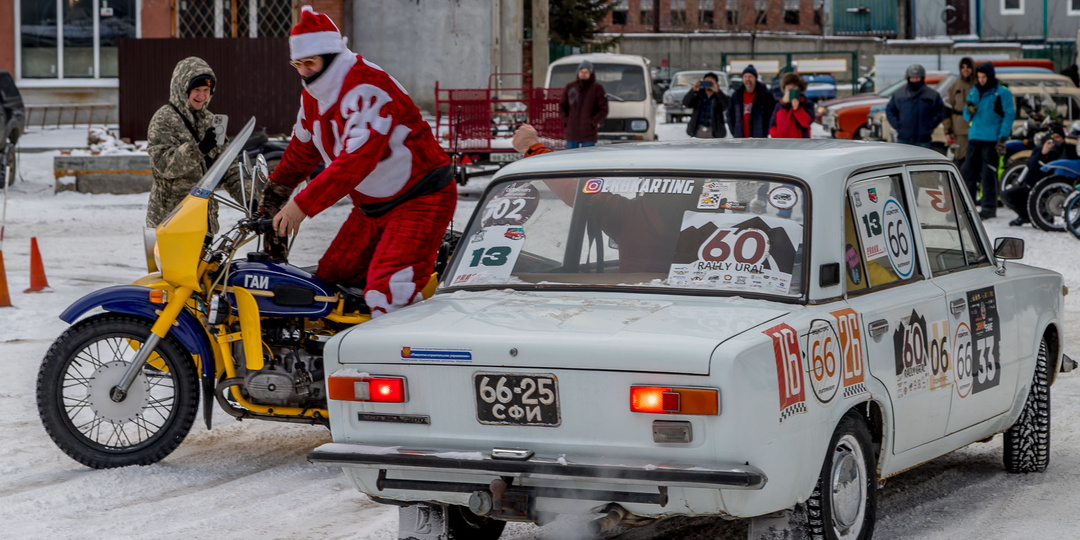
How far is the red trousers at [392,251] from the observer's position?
6059mm

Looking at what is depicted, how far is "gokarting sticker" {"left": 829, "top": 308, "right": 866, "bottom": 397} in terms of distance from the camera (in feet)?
15.0

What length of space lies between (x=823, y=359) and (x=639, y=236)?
0.91 meters

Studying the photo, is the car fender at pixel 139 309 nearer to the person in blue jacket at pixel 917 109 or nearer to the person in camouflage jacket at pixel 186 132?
the person in camouflage jacket at pixel 186 132

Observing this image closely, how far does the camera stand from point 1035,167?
52.4 ft

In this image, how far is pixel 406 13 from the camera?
1139 inches

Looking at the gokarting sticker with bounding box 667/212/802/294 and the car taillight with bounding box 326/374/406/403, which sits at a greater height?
the gokarting sticker with bounding box 667/212/802/294

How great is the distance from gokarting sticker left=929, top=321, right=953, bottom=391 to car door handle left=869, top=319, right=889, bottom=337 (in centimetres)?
39

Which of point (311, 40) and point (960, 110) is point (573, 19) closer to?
point (960, 110)

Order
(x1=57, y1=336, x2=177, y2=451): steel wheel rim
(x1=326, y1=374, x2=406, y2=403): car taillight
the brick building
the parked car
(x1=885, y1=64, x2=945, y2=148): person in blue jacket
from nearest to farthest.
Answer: (x1=326, y1=374, x2=406, y2=403): car taillight, (x1=57, y1=336, x2=177, y2=451): steel wheel rim, (x1=885, y1=64, x2=945, y2=148): person in blue jacket, the parked car, the brick building

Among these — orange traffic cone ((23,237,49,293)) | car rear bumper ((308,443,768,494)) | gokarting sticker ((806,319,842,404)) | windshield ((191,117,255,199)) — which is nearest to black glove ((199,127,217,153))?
windshield ((191,117,255,199))

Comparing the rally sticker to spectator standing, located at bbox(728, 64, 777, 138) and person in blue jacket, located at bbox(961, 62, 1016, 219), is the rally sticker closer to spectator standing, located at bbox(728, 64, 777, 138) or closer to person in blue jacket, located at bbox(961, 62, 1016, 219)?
person in blue jacket, located at bbox(961, 62, 1016, 219)

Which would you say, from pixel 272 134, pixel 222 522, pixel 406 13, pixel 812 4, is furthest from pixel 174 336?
pixel 812 4

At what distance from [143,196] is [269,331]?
45.4ft

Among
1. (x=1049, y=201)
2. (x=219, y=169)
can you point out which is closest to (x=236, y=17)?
(x=1049, y=201)
